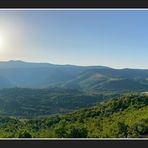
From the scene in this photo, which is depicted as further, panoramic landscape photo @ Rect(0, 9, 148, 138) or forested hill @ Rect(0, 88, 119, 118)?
panoramic landscape photo @ Rect(0, 9, 148, 138)

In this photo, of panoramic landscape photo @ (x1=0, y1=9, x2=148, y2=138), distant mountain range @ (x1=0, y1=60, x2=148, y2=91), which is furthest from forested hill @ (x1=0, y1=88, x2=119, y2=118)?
distant mountain range @ (x1=0, y1=60, x2=148, y2=91)

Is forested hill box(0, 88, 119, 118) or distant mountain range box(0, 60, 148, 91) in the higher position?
distant mountain range box(0, 60, 148, 91)

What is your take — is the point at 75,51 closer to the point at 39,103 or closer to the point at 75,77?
the point at 75,77

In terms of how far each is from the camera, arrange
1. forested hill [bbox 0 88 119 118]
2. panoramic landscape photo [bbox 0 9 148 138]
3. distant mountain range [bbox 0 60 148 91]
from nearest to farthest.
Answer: forested hill [bbox 0 88 119 118] < panoramic landscape photo [bbox 0 9 148 138] < distant mountain range [bbox 0 60 148 91]

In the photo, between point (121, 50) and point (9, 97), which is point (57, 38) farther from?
point (9, 97)

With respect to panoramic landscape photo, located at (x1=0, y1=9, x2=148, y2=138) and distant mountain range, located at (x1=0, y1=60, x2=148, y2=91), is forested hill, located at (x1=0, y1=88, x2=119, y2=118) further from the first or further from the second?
distant mountain range, located at (x1=0, y1=60, x2=148, y2=91)

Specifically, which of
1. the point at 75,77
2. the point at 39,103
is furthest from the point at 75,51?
the point at 39,103

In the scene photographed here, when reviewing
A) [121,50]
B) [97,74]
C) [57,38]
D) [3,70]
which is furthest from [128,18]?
[3,70]

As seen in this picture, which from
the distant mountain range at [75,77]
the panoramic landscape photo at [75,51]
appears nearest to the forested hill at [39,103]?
the panoramic landscape photo at [75,51]

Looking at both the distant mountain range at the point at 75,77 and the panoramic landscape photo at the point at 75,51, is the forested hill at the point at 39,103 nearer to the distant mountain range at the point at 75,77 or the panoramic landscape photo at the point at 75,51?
the panoramic landscape photo at the point at 75,51
